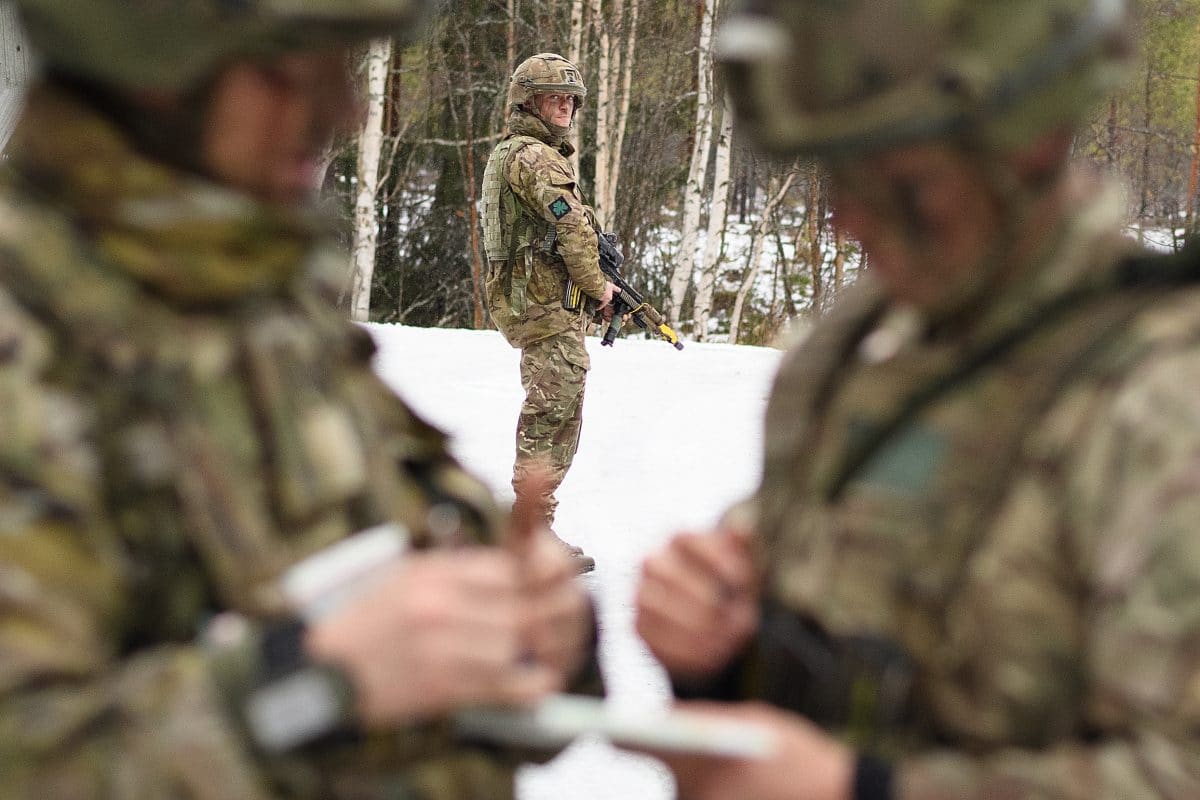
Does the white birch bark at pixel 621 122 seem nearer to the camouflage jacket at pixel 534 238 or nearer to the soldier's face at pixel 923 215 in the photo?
the camouflage jacket at pixel 534 238

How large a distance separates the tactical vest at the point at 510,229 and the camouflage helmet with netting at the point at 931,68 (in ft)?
15.3

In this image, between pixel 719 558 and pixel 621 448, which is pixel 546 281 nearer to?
pixel 621 448

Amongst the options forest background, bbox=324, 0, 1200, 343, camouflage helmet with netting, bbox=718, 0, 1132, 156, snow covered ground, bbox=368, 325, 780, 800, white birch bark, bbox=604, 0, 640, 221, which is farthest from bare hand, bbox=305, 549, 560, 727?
white birch bark, bbox=604, 0, 640, 221

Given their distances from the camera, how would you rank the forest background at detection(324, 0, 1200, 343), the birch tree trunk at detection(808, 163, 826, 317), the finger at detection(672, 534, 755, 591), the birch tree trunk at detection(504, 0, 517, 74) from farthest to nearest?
the birch tree trunk at detection(808, 163, 826, 317) → the birch tree trunk at detection(504, 0, 517, 74) → the forest background at detection(324, 0, 1200, 343) → the finger at detection(672, 534, 755, 591)

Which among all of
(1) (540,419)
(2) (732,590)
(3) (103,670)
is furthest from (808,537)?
(1) (540,419)

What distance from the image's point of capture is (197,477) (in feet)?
3.33

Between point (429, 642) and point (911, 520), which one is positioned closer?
point (429, 642)

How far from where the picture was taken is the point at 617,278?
7.01 meters

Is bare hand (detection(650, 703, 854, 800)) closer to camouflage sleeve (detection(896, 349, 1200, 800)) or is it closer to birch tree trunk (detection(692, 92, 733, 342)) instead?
camouflage sleeve (detection(896, 349, 1200, 800))

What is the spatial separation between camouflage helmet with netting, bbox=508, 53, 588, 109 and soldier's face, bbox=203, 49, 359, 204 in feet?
15.6

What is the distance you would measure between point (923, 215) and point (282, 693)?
2.10 ft

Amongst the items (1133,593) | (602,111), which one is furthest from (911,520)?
(602,111)

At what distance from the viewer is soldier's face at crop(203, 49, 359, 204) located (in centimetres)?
106

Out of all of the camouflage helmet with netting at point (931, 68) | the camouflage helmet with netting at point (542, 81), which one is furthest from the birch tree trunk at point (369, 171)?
the camouflage helmet with netting at point (931, 68)
